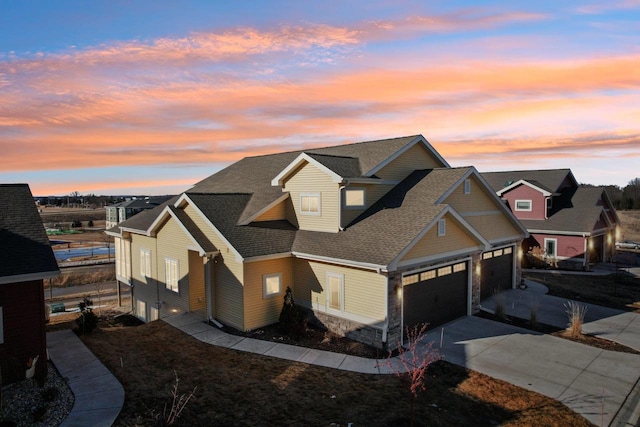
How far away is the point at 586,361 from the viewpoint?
13750 millimetres

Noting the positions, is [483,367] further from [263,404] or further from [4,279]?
[4,279]

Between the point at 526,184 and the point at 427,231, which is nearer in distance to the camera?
the point at 427,231

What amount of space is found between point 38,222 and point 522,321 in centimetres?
2025

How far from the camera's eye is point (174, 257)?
66.8 ft

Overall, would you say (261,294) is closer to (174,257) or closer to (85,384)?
(174,257)

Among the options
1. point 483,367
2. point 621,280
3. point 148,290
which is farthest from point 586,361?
point 148,290

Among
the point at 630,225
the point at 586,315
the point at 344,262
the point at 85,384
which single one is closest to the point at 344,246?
the point at 344,262


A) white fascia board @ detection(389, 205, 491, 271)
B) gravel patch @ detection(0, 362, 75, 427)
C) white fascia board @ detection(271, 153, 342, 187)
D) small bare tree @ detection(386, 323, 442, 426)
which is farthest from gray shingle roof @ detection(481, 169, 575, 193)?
gravel patch @ detection(0, 362, 75, 427)

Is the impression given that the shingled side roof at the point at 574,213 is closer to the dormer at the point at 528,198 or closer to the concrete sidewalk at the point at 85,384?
the dormer at the point at 528,198

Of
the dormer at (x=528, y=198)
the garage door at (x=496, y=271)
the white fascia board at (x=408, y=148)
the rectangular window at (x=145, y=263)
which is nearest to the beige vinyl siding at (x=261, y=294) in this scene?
the white fascia board at (x=408, y=148)

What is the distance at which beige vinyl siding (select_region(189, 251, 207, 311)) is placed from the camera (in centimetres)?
1961

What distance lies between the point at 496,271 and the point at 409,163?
27.6ft

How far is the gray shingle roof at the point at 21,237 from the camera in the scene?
11.8 meters

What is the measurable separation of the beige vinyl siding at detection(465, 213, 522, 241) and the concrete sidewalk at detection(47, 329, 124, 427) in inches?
703
